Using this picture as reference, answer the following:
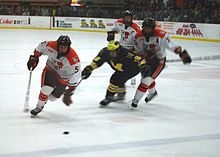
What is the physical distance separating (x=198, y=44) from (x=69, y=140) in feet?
40.2

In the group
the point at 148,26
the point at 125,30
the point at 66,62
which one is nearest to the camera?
the point at 66,62

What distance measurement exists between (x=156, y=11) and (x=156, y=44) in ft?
48.0

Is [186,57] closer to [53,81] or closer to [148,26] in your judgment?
[148,26]

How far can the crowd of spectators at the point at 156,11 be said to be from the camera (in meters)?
18.1

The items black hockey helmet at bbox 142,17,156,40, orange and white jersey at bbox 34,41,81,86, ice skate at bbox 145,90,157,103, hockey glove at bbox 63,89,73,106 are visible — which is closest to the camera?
hockey glove at bbox 63,89,73,106

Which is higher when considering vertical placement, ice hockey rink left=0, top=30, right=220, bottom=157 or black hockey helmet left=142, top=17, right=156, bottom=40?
black hockey helmet left=142, top=17, right=156, bottom=40

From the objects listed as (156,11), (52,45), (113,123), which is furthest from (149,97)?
(156,11)

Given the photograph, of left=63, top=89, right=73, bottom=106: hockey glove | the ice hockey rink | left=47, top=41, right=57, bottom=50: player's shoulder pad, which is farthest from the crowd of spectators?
left=63, top=89, right=73, bottom=106: hockey glove

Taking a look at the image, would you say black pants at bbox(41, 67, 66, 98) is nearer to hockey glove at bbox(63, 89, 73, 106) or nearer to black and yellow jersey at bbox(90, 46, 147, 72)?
hockey glove at bbox(63, 89, 73, 106)

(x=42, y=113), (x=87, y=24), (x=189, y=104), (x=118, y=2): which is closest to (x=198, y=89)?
(x=189, y=104)

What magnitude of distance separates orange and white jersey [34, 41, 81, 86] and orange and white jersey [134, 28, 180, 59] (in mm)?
1268

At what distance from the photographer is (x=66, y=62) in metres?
5.29

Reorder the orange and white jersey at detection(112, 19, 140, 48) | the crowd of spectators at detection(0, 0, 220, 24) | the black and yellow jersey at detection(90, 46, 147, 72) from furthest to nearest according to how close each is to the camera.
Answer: the crowd of spectators at detection(0, 0, 220, 24) < the orange and white jersey at detection(112, 19, 140, 48) < the black and yellow jersey at detection(90, 46, 147, 72)

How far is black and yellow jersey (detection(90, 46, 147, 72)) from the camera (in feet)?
19.4
